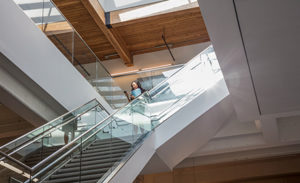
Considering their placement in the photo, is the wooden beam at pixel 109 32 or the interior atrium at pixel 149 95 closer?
the interior atrium at pixel 149 95

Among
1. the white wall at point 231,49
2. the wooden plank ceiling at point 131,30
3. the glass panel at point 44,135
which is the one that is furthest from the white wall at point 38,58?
the white wall at point 231,49

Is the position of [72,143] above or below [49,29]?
below

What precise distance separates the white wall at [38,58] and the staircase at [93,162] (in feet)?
6.25

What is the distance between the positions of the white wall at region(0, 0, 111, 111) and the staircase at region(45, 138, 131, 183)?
191cm

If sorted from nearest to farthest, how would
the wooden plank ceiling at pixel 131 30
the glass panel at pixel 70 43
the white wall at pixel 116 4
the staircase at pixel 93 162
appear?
1. the staircase at pixel 93 162
2. the glass panel at pixel 70 43
3. the wooden plank ceiling at pixel 131 30
4. the white wall at pixel 116 4

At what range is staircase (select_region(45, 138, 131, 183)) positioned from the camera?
5.09 metres

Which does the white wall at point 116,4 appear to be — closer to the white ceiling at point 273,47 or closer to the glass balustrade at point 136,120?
the glass balustrade at point 136,120

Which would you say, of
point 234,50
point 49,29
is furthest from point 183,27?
point 234,50

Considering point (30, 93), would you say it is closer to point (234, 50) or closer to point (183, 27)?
point (234, 50)

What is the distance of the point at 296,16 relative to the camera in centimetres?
455

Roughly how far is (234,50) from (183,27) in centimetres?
728

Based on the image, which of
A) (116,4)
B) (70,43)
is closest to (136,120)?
(70,43)

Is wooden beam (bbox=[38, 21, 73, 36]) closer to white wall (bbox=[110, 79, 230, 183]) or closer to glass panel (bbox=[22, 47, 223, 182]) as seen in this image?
glass panel (bbox=[22, 47, 223, 182])

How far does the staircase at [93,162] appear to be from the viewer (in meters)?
5.09
